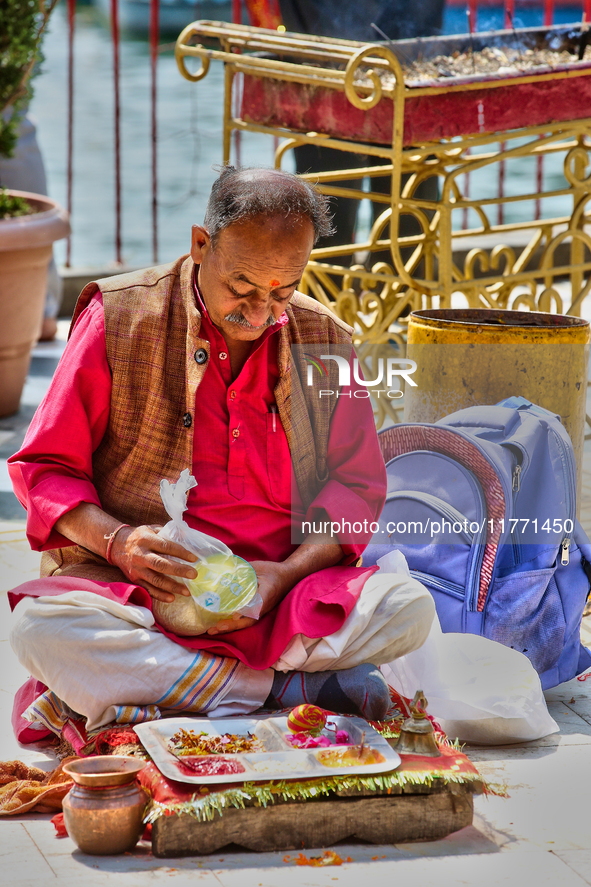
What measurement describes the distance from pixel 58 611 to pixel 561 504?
4.06 ft

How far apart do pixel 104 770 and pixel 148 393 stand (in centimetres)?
78

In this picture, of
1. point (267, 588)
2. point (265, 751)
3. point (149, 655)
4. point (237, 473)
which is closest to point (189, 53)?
point (237, 473)

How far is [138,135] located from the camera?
15664mm

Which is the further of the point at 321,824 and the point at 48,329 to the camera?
the point at 48,329

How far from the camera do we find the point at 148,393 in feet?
7.79

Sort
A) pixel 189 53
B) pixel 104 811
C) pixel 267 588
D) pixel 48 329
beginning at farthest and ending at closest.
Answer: pixel 48 329 → pixel 189 53 → pixel 267 588 → pixel 104 811

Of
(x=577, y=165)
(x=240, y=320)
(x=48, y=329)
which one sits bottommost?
(x=48, y=329)

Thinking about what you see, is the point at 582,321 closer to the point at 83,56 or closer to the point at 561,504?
the point at 561,504

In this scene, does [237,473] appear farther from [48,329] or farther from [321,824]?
[48,329]

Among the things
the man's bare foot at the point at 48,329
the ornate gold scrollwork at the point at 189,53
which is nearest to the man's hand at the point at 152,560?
the ornate gold scrollwork at the point at 189,53

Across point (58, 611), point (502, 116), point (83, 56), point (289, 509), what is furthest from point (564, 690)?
point (83, 56)

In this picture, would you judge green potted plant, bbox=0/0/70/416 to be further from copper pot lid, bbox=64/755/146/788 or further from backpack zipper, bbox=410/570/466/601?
copper pot lid, bbox=64/755/146/788

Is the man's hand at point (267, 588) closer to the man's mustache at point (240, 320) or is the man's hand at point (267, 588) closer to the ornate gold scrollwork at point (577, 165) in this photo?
the man's mustache at point (240, 320)

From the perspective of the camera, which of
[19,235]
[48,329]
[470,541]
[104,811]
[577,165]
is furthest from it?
[48,329]
